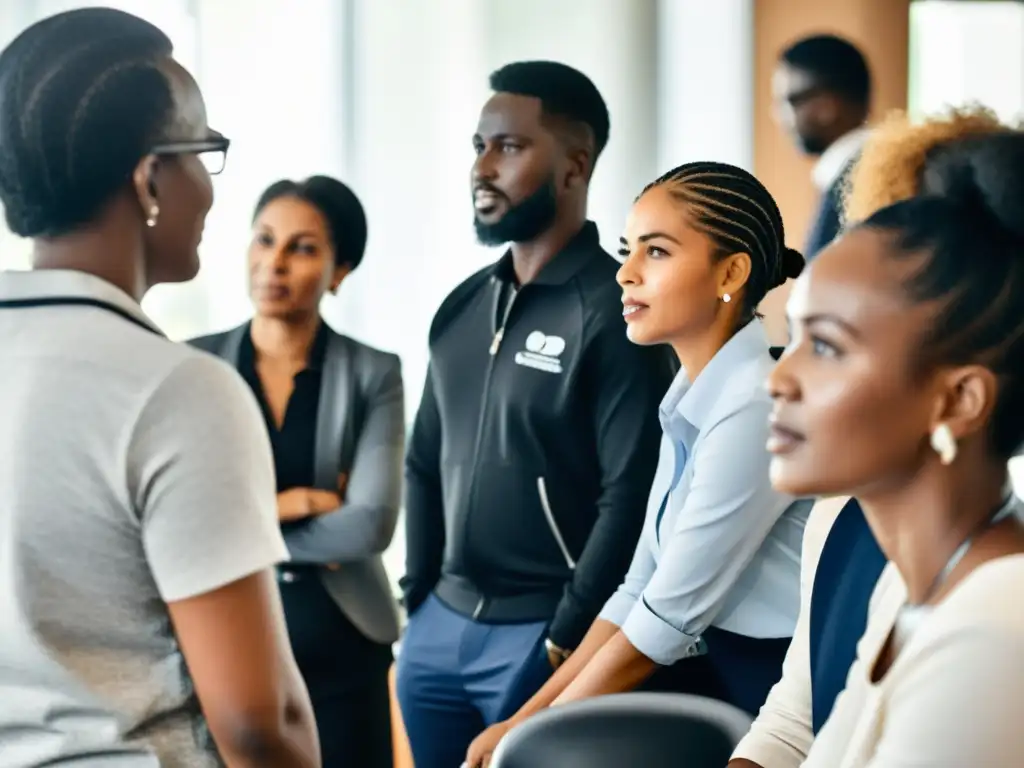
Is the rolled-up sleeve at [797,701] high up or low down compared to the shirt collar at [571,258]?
down

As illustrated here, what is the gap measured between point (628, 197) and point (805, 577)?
210cm

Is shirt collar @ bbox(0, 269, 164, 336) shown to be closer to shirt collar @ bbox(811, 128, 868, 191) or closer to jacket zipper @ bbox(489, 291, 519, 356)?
jacket zipper @ bbox(489, 291, 519, 356)

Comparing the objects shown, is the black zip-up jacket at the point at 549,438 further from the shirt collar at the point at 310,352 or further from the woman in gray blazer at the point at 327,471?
the shirt collar at the point at 310,352

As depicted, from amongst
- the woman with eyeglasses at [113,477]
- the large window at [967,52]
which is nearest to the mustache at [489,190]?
the woman with eyeglasses at [113,477]

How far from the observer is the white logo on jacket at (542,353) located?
71.2 inches

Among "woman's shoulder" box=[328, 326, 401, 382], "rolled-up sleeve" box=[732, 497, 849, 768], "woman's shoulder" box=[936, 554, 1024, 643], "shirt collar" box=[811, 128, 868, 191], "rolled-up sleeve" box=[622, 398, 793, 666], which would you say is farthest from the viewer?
"shirt collar" box=[811, 128, 868, 191]

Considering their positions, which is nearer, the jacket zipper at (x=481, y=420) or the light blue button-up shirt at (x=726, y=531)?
the light blue button-up shirt at (x=726, y=531)

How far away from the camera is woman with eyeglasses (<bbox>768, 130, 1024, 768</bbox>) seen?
2.81 ft

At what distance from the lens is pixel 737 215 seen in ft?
4.72

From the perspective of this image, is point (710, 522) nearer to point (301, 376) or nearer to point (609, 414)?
point (609, 414)

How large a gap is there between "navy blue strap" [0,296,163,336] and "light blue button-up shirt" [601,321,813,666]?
662 millimetres

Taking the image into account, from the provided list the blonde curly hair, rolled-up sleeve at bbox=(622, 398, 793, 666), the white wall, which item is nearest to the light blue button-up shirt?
rolled-up sleeve at bbox=(622, 398, 793, 666)

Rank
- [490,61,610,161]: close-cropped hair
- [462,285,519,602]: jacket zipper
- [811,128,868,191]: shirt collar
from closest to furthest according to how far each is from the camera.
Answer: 1. [462,285,519,602]: jacket zipper
2. [490,61,610,161]: close-cropped hair
3. [811,128,868,191]: shirt collar

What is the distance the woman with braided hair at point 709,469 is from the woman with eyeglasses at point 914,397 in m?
0.43
